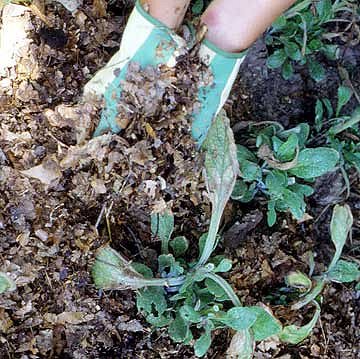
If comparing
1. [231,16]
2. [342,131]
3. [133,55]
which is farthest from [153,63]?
[342,131]

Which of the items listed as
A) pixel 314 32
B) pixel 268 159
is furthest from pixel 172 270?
pixel 314 32

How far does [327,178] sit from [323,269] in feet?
0.62

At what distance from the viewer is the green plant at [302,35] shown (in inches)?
55.4

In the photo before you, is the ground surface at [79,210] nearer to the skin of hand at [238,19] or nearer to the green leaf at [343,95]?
the skin of hand at [238,19]

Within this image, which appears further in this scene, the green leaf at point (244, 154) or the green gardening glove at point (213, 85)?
the green leaf at point (244, 154)

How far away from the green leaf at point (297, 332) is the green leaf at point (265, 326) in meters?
0.07

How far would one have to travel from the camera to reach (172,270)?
1.26 m

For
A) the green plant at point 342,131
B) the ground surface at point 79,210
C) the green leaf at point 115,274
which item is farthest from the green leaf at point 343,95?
the green leaf at point 115,274

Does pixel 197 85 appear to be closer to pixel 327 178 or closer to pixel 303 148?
pixel 303 148

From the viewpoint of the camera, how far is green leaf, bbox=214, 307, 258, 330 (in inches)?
48.3

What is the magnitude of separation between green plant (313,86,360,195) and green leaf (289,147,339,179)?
113 mm

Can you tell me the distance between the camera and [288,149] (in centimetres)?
131

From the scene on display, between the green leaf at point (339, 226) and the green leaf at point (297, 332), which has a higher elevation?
the green leaf at point (339, 226)

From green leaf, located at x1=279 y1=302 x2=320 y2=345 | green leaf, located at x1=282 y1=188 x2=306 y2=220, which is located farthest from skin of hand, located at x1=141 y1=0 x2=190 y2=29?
green leaf, located at x1=279 y1=302 x2=320 y2=345
